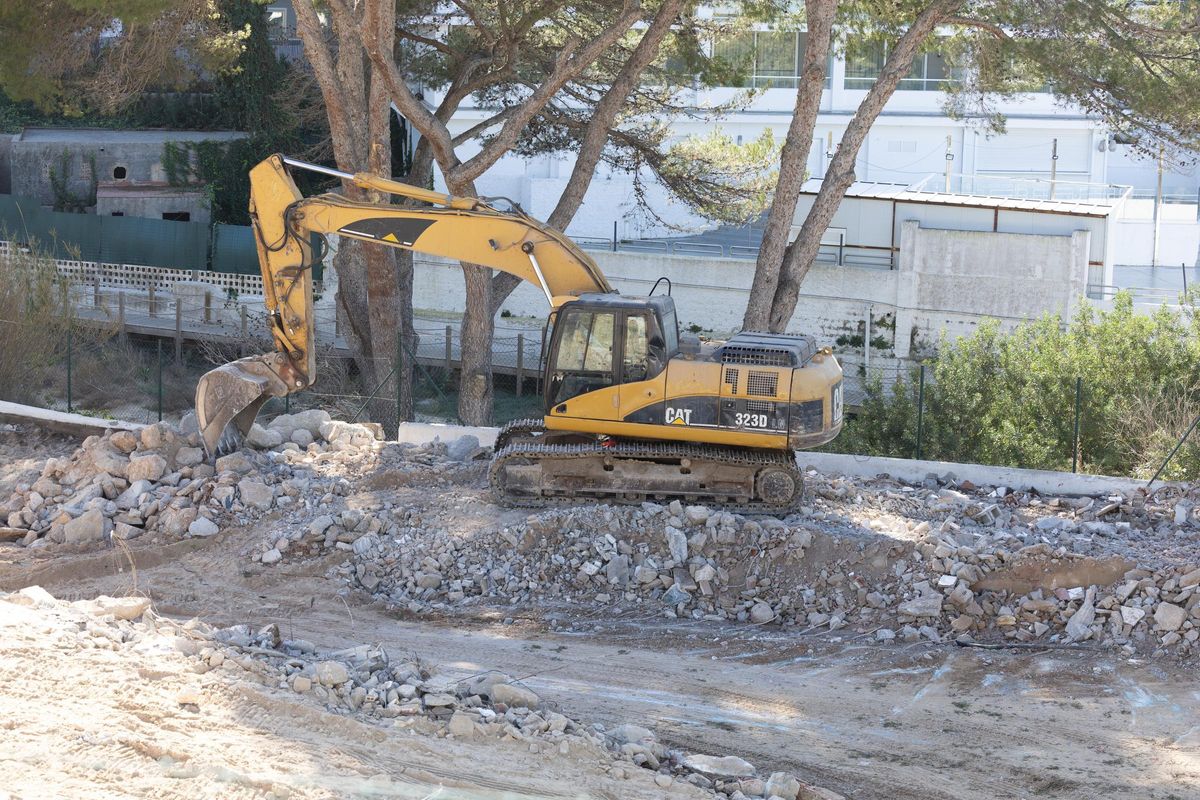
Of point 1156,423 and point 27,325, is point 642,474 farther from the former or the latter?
point 27,325

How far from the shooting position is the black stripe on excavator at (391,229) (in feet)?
41.9

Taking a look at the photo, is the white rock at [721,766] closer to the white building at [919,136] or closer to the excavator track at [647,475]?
the excavator track at [647,475]

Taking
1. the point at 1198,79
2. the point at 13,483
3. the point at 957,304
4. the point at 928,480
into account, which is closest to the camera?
the point at 13,483

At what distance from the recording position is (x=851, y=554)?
11484 millimetres

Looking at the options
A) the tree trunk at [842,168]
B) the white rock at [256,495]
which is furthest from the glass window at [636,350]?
the tree trunk at [842,168]

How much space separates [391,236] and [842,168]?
7.61 metres

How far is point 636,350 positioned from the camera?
40.2 feet

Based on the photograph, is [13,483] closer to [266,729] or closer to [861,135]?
[266,729]

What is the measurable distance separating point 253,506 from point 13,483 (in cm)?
302

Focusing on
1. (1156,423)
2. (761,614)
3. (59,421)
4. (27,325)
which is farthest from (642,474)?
(27,325)

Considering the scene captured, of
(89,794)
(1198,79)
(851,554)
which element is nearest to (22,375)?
(851,554)

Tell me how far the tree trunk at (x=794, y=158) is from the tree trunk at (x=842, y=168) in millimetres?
189

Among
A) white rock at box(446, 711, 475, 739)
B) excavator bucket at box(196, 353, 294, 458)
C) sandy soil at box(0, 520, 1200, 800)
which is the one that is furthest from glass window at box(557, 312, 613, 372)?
white rock at box(446, 711, 475, 739)

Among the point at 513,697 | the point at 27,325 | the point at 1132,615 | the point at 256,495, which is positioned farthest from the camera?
the point at 27,325
